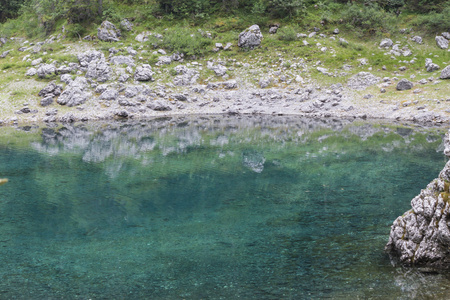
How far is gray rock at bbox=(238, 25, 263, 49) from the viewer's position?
55656 mm

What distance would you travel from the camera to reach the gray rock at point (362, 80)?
46469mm

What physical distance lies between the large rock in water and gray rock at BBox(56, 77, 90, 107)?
44.6 m

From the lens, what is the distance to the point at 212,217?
15.6 metres

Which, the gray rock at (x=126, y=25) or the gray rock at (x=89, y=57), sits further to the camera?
the gray rock at (x=126, y=25)

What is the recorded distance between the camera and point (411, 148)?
2736cm

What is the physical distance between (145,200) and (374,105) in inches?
1370

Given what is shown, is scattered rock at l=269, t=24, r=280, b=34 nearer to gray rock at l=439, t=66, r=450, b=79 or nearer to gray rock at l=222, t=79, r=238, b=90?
gray rock at l=222, t=79, r=238, b=90

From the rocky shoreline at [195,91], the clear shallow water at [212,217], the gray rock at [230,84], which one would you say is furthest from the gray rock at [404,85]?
the gray rock at [230,84]

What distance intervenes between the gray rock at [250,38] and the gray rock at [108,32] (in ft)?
66.4

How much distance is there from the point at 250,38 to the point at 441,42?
90.0 feet

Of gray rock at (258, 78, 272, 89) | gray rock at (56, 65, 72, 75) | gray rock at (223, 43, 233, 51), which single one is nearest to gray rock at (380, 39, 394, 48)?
gray rock at (258, 78, 272, 89)

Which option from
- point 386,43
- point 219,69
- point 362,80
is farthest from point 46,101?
point 386,43

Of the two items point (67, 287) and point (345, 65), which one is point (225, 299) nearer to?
point (67, 287)

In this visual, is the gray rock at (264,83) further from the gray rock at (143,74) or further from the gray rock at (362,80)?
the gray rock at (143,74)
